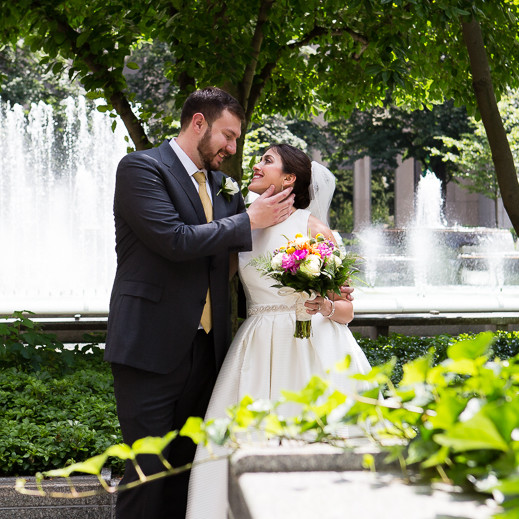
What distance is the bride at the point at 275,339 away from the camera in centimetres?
377

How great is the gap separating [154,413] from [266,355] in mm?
690

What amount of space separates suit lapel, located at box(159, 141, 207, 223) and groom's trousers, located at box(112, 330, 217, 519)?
0.59 metres

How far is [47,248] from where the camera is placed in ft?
63.5

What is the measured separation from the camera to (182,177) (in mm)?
3756

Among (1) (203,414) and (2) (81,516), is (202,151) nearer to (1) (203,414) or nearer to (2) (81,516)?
(1) (203,414)

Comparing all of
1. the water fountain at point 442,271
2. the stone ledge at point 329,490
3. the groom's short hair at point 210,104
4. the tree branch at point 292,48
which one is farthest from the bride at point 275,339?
the water fountain at point 442,271

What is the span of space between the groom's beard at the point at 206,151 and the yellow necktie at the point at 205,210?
3.4 inches

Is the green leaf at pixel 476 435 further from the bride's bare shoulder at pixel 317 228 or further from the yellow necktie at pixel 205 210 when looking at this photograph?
the bride's bare shoulder at pixel 317 228

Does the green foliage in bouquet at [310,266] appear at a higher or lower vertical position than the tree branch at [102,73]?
lower

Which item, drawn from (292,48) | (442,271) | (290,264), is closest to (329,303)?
(290,264)

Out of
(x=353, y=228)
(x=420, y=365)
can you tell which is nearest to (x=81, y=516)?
(x=420, y=365)

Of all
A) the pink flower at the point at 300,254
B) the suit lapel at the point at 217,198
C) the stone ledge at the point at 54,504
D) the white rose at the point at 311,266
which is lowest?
the stone ledge at the point at 54,504

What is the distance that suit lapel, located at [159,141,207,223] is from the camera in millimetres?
3733

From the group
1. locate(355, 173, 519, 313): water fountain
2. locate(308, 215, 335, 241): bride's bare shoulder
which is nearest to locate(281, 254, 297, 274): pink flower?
locate(308, 215, 335, 241): bride's bare shoulder
